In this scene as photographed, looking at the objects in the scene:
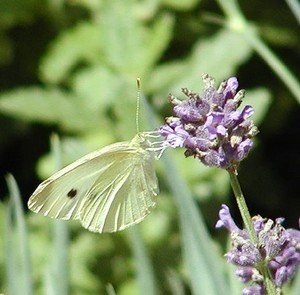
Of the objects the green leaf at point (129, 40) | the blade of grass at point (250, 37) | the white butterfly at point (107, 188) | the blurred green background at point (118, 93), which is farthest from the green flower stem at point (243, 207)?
the green leaf at point (129, 40)

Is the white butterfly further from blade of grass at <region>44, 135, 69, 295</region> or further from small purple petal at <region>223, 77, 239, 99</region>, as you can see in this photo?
small purple petal at <region>223, 77, 239, 99</region>

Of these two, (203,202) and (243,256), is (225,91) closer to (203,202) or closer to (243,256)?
(243,256)

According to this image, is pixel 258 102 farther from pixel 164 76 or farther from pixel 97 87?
pixel 97 87

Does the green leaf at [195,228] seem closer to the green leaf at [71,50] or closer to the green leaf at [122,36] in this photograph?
the green leaf at [122,36]

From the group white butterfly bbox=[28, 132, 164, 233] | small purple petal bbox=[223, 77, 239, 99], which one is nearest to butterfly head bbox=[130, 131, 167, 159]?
white butterfly bbox=[28, 132, 164, 233]

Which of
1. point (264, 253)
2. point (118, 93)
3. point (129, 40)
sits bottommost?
point (264, 253)

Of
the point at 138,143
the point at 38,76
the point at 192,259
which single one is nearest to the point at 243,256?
the point at 138,143

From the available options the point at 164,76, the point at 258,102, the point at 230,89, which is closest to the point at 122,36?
the point at 164,76

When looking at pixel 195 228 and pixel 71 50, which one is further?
pixel 71 50
